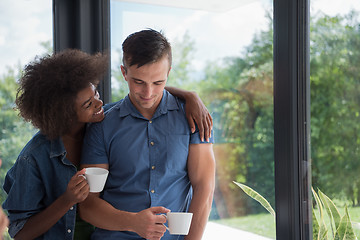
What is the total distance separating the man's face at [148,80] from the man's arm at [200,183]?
278 mm

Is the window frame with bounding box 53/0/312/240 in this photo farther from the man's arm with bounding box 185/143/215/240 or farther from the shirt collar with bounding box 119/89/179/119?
the shirt collar with bounding box 119/89/179/119

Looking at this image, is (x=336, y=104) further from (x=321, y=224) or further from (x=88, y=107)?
(x=88, y=107)

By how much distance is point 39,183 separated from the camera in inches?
72.2

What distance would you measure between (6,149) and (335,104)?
6.96 feet

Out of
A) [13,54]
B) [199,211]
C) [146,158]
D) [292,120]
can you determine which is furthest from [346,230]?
[13,54]

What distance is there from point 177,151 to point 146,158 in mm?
135

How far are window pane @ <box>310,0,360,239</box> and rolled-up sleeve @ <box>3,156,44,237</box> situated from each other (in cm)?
116

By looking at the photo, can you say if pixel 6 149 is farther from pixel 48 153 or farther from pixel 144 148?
pixel 144 148

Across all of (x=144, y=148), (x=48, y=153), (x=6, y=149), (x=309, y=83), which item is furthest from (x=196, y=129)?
(x=6, y=149)

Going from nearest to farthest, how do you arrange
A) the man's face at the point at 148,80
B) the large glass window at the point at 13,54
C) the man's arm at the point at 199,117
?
the man's face at the point at 148,80 < the man's arm at the point at 199,117 < the large glass window at the point at 13,54

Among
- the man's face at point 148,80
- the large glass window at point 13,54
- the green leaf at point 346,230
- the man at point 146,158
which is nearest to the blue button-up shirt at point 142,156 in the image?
the man at point 146,158

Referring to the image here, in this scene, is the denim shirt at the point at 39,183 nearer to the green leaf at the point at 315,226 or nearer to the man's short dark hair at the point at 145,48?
the man's short dark hair at the point at 145,48

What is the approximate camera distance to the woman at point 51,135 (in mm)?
1760

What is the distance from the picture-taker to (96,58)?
6.27ft
